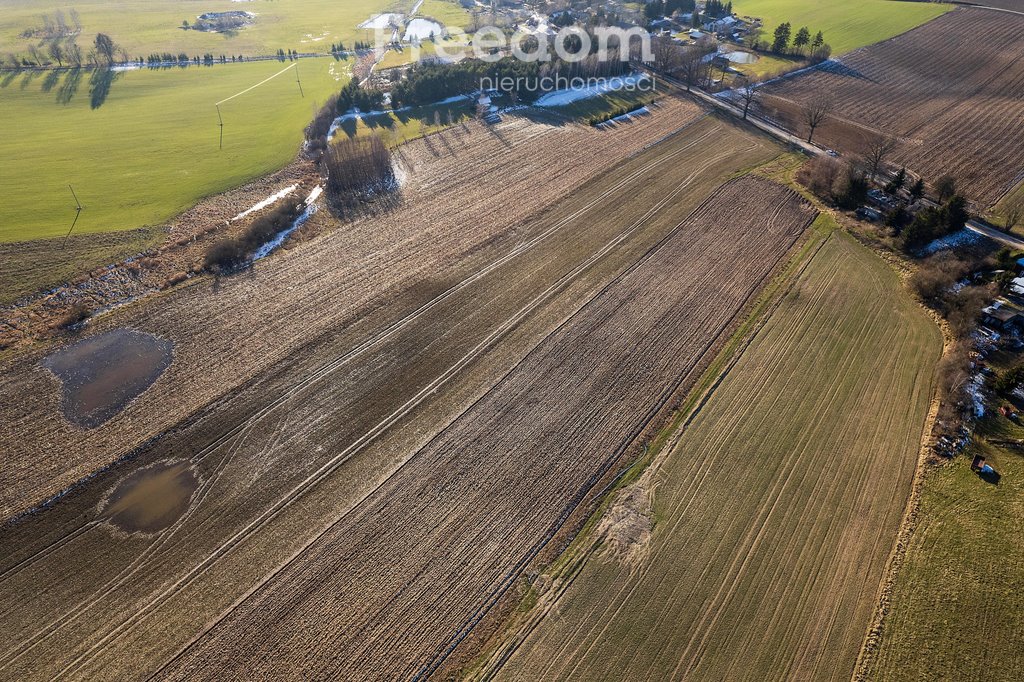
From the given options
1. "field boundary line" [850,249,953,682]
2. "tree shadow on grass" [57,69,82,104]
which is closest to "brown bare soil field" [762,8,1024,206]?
"field boundary line" [850,249,953,682]

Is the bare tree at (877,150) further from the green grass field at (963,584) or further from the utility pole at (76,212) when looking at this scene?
the utility pole at (76,212)

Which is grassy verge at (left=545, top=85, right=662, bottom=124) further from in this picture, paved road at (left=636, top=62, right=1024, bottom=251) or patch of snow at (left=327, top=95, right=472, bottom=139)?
patch of snow at (left=327, top=95, right=472, bottom=139)

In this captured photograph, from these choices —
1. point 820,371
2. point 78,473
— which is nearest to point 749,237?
point 820,371

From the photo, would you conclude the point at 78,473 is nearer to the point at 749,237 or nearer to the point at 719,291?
the point at 719,291

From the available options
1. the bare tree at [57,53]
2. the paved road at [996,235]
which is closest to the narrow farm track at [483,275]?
the paved road at [996,235]

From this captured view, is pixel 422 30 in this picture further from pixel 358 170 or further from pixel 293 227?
pixel 293 227

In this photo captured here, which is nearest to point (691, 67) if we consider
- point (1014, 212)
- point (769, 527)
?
point (1014, 212)

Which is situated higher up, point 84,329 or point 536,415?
point 84,329
